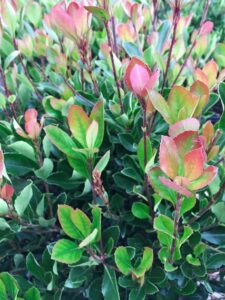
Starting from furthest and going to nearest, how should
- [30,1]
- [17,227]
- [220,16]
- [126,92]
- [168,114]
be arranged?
[220,16], [30,1], [126,92], [17,227], [168,114]

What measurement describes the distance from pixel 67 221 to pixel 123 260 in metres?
0.18

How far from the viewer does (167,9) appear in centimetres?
280

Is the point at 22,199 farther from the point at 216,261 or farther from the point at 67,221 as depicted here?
the point at 216,261

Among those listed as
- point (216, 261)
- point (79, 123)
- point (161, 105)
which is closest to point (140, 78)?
point (161, 105)

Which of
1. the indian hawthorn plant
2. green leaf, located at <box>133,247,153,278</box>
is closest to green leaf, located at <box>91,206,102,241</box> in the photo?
the indian hawthorn plant

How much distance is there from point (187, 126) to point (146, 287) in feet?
1.69

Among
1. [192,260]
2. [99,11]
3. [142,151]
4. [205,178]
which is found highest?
[99,11]

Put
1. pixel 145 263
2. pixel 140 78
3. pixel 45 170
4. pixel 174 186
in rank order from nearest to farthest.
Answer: pixel 174 186, pixel 140 78, pixel 145 263, pixel 45 170

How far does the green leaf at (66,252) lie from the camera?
107cm

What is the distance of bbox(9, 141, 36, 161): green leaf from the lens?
3.95ft

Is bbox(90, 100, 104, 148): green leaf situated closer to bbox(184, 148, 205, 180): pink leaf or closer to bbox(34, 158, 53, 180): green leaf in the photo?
bbox(34, 158, 53, 180): green leaf

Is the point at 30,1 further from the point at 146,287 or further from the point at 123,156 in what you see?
the point at 146,287

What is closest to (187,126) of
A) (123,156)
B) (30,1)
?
(123,156)

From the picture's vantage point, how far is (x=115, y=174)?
127cm
